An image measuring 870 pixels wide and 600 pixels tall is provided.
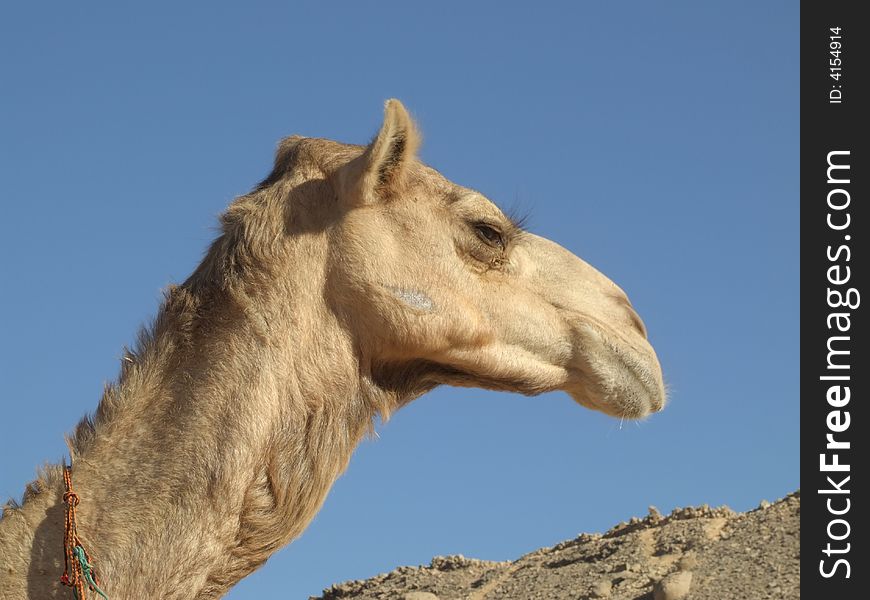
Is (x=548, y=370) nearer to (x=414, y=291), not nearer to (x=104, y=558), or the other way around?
(x=414, y=291)

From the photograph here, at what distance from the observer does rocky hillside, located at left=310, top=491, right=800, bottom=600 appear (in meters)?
18.8

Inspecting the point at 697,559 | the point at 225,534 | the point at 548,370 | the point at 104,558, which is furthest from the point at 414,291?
the point at 697,559

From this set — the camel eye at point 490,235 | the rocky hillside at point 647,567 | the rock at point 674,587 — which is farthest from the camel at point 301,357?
the rock at point 674,587

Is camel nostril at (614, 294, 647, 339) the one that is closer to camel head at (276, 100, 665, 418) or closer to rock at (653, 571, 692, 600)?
camel head at (276, 100, 665, 418)

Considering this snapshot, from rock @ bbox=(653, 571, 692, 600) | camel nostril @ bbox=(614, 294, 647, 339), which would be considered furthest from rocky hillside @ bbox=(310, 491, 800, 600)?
camel nostril @ bbox=(614, 294, 647, 339)

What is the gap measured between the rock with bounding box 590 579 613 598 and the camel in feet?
48.6

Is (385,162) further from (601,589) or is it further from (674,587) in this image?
(601,589)

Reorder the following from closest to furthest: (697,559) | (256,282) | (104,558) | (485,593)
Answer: (104,558) < (256,282) < (697,559) < (485,593)

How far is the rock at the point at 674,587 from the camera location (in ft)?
60.8

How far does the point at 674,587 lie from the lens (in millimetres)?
18703

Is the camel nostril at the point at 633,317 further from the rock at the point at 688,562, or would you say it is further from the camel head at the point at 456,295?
the rock at the point at 688,562

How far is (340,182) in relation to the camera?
5.19 m

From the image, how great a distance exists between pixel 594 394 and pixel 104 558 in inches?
89.1

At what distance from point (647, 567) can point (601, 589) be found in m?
1.02
